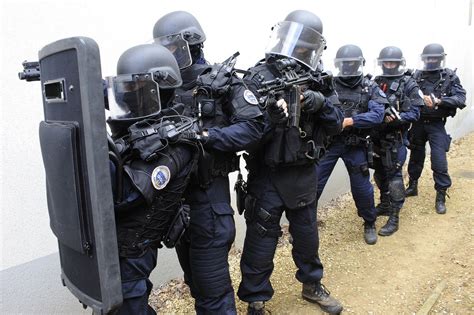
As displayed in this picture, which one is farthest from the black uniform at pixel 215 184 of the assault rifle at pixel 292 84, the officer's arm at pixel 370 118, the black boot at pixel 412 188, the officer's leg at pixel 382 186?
the black boot at pixel 412 188

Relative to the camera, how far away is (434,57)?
533 centimetres

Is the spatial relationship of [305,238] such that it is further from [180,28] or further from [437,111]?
[437,111]

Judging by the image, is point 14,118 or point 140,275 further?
point 14,118

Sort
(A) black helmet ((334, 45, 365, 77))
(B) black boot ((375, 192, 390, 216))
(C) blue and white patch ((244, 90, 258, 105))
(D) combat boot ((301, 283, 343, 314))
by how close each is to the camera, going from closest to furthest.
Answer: (C) blue and white patch ((244, 90, 258, 105)) → (D) combat boot ((301, 283, 343, 314)) → (A) black helmet ((334, 45, 365, 77)) → (B) black boot ((375, 192, 390, 216))

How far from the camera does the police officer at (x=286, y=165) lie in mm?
2748

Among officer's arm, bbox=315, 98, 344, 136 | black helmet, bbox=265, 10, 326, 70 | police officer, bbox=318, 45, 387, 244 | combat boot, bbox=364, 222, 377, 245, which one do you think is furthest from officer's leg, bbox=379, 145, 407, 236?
black helmet, bbox=265, 10, 326, 70

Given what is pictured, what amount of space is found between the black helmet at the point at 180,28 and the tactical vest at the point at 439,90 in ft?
11.2

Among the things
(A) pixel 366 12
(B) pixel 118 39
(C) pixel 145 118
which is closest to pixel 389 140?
(A) pixel 366 12

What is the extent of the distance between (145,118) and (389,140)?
11.1 ft

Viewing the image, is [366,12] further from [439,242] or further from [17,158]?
[17,158]

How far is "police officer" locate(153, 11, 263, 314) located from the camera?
2.40 metres

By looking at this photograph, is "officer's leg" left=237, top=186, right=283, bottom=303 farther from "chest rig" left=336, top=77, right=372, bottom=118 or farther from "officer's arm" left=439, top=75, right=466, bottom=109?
"officer's arm" left=439, top=75, right=466, bottom=109

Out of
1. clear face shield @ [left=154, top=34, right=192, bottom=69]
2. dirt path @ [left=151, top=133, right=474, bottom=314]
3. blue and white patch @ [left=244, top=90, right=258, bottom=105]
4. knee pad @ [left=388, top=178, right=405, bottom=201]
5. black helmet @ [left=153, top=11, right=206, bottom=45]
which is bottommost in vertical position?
dirt path @ [left=151, top=133, right=474, bottom=314]

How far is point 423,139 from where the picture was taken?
216 inches
